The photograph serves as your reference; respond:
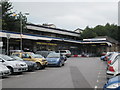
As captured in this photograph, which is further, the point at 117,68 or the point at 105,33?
the point at 105,33

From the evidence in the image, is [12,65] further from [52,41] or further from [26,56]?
[52,41]

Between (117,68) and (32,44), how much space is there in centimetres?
3726

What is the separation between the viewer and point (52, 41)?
169 feet

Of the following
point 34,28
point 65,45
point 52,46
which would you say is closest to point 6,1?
point 34,28

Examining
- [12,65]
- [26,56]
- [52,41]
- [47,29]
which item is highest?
[47,29]

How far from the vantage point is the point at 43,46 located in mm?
50062

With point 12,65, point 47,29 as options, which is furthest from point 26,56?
point 47,29

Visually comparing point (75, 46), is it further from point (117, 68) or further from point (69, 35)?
point (117, 68)

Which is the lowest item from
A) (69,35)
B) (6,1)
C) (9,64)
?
(9,64)

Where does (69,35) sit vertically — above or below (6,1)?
below

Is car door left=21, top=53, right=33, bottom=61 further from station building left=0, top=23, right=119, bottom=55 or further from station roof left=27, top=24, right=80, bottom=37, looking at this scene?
station roof left=27, top=24, right=80, bottom=37

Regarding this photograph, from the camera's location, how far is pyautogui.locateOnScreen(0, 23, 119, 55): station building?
4103cm

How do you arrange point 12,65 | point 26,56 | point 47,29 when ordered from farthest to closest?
1. point 47,29
2. point 26,56
3. point 12,65

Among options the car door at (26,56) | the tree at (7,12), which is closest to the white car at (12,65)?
the car door at (26,56)
